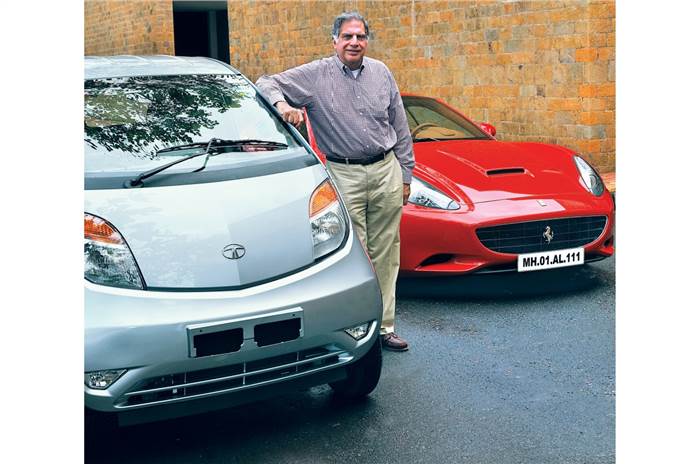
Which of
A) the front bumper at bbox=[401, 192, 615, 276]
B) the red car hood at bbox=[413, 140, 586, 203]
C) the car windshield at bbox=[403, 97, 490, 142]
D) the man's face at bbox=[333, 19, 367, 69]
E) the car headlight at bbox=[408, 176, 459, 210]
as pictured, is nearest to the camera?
the man's face at bbox=[333, 19, 367, 69]

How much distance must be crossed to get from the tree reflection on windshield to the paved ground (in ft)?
4.01

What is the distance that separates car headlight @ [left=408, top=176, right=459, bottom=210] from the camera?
19.8ft

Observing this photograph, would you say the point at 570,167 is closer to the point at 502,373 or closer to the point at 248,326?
the point at 502,373

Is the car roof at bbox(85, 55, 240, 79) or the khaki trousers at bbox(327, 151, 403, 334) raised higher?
the car roof at bbox(85, 55, 240, 79)

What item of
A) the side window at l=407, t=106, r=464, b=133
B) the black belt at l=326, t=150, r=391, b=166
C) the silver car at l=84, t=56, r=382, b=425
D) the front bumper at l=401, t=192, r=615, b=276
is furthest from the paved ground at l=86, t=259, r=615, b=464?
the side window at l=407, t=106, r=464, b=133

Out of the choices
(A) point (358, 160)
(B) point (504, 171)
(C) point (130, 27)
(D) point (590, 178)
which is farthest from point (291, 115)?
(C) point (130, 27)

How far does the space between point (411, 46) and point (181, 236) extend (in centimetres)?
1085

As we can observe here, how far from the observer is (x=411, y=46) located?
45.9ft

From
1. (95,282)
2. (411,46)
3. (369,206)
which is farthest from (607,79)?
(95,282)

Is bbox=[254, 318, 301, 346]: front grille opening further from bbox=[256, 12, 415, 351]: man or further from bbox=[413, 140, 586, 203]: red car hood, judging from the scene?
bbox=[413, 140, 586, 203]: red car hood

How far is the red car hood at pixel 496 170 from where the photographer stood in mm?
6164

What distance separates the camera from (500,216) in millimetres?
5922

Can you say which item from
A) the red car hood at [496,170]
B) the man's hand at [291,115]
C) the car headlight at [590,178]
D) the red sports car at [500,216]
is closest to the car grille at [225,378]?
the man's hand at [291,115]

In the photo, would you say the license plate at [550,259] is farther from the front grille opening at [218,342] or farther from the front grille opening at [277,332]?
the front grille opening at [218,342]
